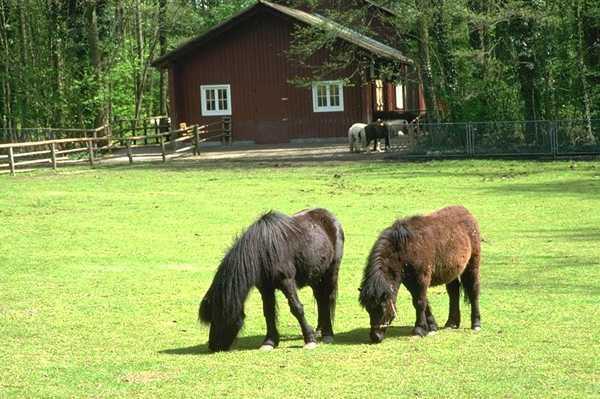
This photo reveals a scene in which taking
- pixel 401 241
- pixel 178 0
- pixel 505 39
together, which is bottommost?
pixel 401 241

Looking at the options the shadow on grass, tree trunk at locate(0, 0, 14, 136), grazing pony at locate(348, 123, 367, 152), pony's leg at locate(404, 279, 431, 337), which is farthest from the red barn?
pony's leg at locate(404, 279, 431, 337)

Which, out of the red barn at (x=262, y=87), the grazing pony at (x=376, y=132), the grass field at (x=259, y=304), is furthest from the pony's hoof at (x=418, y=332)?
the red barn at (x=262, y=87)

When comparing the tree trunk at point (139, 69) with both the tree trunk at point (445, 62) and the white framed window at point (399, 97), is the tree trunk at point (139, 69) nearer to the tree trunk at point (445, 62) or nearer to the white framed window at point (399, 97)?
the white framed window at point (399, 97)

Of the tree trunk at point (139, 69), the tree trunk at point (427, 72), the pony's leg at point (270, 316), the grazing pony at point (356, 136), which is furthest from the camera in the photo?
the tree trunk at point (139, 69)

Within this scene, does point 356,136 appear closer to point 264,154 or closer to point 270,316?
point 264,154

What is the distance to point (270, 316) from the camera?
8.68m

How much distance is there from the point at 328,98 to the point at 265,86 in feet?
9.34

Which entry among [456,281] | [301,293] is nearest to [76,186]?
[301,293]

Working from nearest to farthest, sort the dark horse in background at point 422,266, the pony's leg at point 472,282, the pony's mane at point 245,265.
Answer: the pony's mane at point 245,265, the dark horse in background at point 422,266, the pony's leg at point 472,282

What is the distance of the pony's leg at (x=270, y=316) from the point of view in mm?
8656

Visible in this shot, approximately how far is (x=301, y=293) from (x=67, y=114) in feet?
113

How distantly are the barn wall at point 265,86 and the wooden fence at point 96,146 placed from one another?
1437mm

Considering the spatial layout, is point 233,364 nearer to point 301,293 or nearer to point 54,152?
point 301,293

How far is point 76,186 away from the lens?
26.6 m
